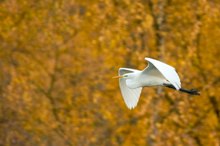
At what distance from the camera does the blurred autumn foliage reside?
11742mm

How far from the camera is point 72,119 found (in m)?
12.6

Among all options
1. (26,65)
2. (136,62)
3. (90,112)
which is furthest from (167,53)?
(26,65)

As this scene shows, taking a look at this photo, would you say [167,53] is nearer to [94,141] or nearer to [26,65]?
[94,141]

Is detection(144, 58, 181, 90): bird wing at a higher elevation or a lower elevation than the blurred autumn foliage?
higher

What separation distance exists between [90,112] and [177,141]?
169cm

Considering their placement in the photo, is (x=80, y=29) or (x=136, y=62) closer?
(x=136, y=62)

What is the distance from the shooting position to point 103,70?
507 inches

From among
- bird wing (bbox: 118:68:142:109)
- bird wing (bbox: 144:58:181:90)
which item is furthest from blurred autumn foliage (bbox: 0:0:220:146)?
bird wing (bbox: 144:58:181:90)

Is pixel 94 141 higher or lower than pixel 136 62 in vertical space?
lower

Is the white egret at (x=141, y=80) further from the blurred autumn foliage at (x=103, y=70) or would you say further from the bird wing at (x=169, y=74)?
the blurred autumn foliage at (x=103, y=70)

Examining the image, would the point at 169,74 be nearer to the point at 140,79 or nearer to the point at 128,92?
the point at 140,79

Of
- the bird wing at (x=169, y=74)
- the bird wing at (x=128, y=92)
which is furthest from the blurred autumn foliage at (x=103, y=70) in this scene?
the bird wing at (x=169, y=74)

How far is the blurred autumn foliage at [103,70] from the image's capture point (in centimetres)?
1174

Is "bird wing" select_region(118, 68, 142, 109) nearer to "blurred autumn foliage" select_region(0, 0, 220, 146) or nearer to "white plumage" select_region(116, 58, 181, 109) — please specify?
"white plumage" select_region(116, 58, 181, 109)
